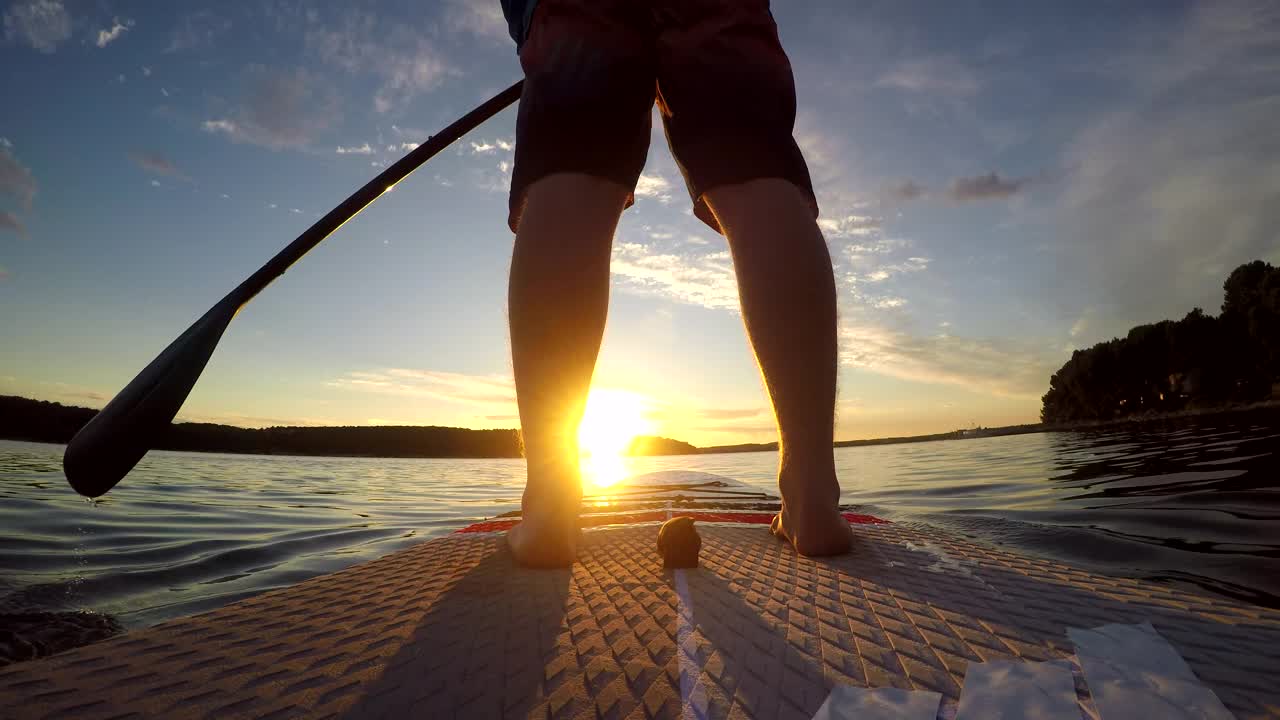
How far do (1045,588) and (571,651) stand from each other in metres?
0.71

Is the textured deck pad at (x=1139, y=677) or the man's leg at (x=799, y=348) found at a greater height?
the man's leg at (x=799, y=348)

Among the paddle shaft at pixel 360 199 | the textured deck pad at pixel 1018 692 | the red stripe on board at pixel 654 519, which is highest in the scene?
the paddle shaft at pixel 360 199

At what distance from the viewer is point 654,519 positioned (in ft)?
5.72

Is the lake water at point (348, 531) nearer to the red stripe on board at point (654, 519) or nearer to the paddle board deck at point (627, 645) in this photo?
the red stripe on board at point (654, 519)

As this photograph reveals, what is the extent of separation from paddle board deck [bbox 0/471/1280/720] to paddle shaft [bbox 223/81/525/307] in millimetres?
1122

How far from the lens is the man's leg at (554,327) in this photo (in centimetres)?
121

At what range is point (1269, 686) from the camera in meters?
0.50

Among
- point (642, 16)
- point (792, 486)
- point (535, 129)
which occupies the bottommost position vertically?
point (792, 486)

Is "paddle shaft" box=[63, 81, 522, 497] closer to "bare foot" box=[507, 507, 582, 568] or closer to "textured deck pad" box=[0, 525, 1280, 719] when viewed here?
"textured deck pad" box=[0, 525, 1280, 719]

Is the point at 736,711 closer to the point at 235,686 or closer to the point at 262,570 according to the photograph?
the point at 235,686

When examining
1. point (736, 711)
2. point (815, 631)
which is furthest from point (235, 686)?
point (815, 631)

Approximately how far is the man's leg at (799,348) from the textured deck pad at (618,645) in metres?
0.22

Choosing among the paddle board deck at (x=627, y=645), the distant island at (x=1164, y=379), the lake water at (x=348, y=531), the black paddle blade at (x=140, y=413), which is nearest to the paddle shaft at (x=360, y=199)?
the black paddle blade at (x=140, y=413)

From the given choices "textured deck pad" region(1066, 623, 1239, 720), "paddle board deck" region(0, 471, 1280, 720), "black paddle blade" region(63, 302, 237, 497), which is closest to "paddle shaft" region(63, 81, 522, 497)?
"black paddle blade" region(63, 302, 237, 497)
